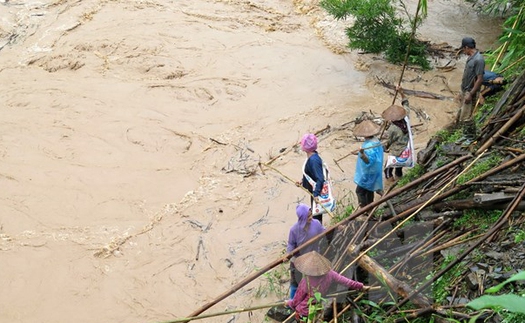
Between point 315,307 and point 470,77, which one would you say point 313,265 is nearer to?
point 315,307

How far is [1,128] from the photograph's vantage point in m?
8.91

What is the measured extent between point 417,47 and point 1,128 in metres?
7.21

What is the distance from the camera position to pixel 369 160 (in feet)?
18.5

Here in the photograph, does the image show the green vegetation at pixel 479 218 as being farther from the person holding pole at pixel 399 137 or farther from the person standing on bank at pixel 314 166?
the person holding pole at pixel 399 137

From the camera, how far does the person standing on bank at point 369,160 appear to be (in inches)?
220

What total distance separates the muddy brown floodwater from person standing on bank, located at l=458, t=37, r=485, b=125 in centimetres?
135

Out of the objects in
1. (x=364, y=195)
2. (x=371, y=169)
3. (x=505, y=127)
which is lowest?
(x=364, y=195)

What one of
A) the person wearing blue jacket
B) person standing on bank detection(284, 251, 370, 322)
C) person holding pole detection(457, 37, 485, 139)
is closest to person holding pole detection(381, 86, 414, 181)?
person holding pole detection(457, 37, 485, 139)

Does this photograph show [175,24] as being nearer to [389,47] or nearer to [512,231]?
[389,47]

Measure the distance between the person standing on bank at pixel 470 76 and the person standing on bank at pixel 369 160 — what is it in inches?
63.1

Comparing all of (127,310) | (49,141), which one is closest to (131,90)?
(49,141)

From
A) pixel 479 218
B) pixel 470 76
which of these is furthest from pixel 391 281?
pixel 470 76

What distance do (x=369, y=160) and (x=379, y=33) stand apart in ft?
16.2

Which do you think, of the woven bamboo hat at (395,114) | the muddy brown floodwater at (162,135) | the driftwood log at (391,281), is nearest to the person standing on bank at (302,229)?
the driftwood log at (391,281)
